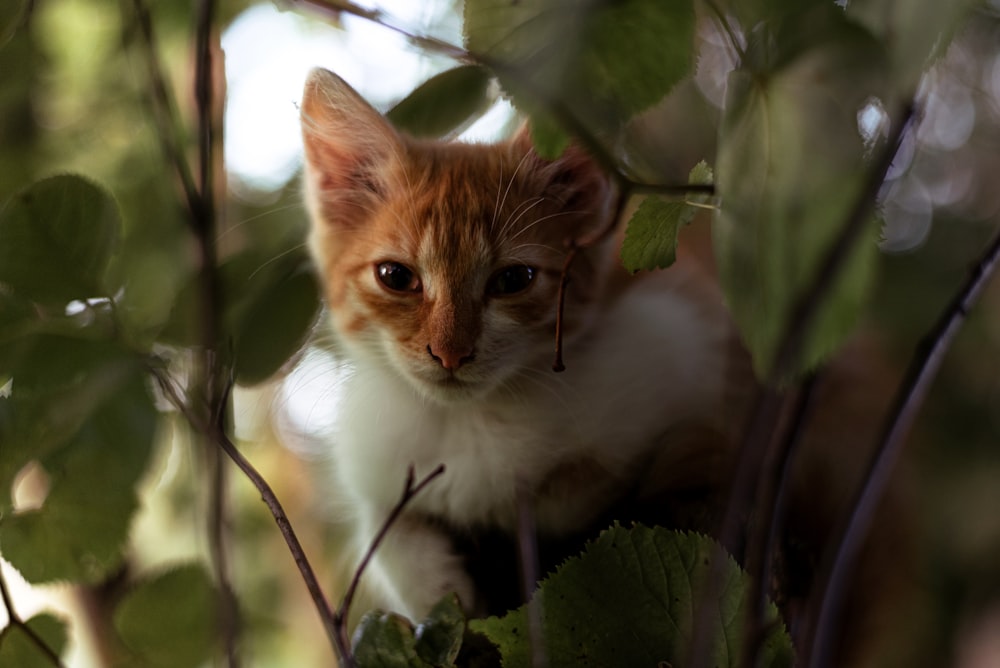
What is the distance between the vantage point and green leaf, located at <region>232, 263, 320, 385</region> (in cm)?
61

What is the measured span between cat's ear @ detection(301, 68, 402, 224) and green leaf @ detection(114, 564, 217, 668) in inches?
18.7

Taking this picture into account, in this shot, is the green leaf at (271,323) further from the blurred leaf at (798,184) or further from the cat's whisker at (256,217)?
the blurred leaf at (798,184)

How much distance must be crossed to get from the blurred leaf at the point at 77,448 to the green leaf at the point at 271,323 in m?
0.08

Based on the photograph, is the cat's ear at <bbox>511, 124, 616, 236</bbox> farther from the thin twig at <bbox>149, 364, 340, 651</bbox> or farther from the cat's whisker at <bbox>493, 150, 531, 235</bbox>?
the thin twig at <bbox>149, 364, 340, 651</bbox>

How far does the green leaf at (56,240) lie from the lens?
56 centimetres

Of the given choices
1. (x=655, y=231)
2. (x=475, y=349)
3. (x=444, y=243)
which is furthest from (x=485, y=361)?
(x=655, y=231)

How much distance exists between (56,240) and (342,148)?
422 millimetres

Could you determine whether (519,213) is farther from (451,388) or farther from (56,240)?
(56,240)

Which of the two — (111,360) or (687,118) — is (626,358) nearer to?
(687,118)

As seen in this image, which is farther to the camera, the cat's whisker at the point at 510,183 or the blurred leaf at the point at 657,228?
the cat's whisker at the point at 510,183

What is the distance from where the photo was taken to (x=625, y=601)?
1.72 ft

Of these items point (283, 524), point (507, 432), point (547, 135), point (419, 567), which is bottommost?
point (419, 567)

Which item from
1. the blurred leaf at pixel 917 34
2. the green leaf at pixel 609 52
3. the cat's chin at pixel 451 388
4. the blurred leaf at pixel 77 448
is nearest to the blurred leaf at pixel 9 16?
the blurred leaf at pixel 77 448

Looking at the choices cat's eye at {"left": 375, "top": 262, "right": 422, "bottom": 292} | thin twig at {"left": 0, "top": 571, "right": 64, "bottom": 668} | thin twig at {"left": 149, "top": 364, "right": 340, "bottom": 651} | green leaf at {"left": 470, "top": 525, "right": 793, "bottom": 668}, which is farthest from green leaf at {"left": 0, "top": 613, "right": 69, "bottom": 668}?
cat's eye at {"left": 375, "top": 262, "right": 422, "bottom": 292}
